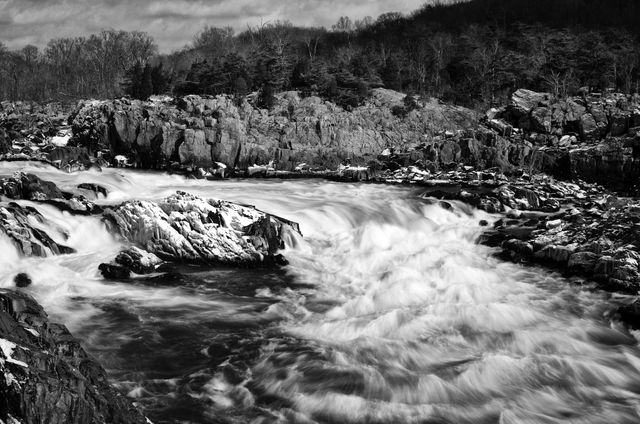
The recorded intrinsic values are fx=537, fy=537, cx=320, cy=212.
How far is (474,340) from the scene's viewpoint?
40.6 ft

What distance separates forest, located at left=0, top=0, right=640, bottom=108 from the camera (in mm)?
54219

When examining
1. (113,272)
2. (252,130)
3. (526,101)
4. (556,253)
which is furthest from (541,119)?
(113,272)

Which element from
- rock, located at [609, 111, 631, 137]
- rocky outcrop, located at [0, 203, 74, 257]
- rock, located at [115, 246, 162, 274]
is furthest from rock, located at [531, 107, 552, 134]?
rocky outcrop, located at [0, 203, 74, 257]

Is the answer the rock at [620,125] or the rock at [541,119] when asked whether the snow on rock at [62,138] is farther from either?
the rock at [620,125]

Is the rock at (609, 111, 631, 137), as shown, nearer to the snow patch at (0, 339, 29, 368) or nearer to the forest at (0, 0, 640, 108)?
the forest at (0, 0, 640, 108)

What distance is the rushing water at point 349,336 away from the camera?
9797 mm

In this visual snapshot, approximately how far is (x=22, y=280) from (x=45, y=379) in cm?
1028

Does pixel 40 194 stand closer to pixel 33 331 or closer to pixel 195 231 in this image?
pixel 195 231

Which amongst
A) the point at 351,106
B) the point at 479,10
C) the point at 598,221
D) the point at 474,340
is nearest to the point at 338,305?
the point at 474,340

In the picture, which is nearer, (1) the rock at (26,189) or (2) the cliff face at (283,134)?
(1) the rock at (26,189)

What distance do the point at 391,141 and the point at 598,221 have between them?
1124 inches

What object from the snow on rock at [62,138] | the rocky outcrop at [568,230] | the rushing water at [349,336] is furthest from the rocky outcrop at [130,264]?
the snow on rock at [62,138]

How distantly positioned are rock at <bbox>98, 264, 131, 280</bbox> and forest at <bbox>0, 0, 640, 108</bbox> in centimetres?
3594

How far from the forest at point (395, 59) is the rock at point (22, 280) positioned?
37.0 meters
